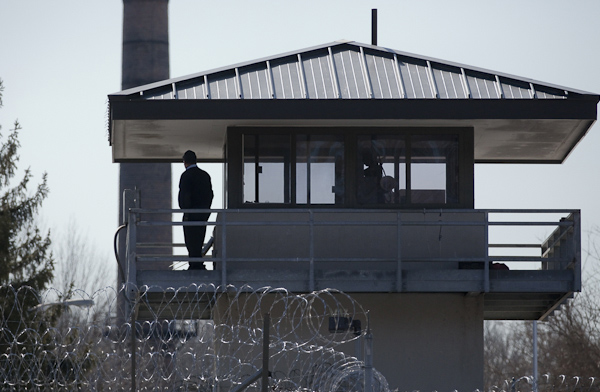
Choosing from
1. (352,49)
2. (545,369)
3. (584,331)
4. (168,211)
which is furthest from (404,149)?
(545,369)

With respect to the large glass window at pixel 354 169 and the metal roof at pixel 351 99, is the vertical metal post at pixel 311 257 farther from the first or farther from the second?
the metal roof at pixel 351 99

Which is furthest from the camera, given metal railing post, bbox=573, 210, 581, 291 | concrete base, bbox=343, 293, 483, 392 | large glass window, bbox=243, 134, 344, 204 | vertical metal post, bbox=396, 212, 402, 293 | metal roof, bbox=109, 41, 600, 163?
large glass window, bbox=243, 134, 344, 204

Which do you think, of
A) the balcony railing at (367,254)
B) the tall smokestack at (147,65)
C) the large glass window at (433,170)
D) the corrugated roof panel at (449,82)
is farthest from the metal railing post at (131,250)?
the tall smokestack at (147,65)

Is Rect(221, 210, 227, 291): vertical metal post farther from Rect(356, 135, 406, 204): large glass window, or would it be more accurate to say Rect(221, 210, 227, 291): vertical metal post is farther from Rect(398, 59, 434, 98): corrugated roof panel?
Rect(398, 59, 434, 98): corrugated roof panel

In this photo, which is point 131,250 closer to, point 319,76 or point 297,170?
point 297,170

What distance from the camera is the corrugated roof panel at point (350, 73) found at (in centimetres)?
1554

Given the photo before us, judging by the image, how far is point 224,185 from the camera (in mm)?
17156

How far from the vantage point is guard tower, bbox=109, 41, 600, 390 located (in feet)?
48.8

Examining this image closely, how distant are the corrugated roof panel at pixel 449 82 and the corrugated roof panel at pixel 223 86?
2867mm

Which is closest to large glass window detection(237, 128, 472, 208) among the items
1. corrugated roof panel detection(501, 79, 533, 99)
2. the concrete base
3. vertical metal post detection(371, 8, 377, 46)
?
corrugated roof panel detection(501, 79, 533, 99)

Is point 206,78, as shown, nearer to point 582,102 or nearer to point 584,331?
point 582,102

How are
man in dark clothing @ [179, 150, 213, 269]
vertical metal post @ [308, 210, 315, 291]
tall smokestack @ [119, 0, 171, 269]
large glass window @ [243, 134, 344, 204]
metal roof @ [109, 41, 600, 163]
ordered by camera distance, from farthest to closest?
tall smokestack @ [119, 0, 171, 269]
large glass window @ [243, 134, 344, 204]
man in dark clothing @ [179, 150, 213, 269]
metal roof @ [109, 41, 600, 163]
vertical metal post @ [308, 210, 315, 291]

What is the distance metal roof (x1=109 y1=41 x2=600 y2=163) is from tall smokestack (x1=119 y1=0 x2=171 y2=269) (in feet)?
66.8

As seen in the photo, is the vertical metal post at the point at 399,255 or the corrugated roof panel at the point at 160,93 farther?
the corrugated roof panel at the point at 160,93
